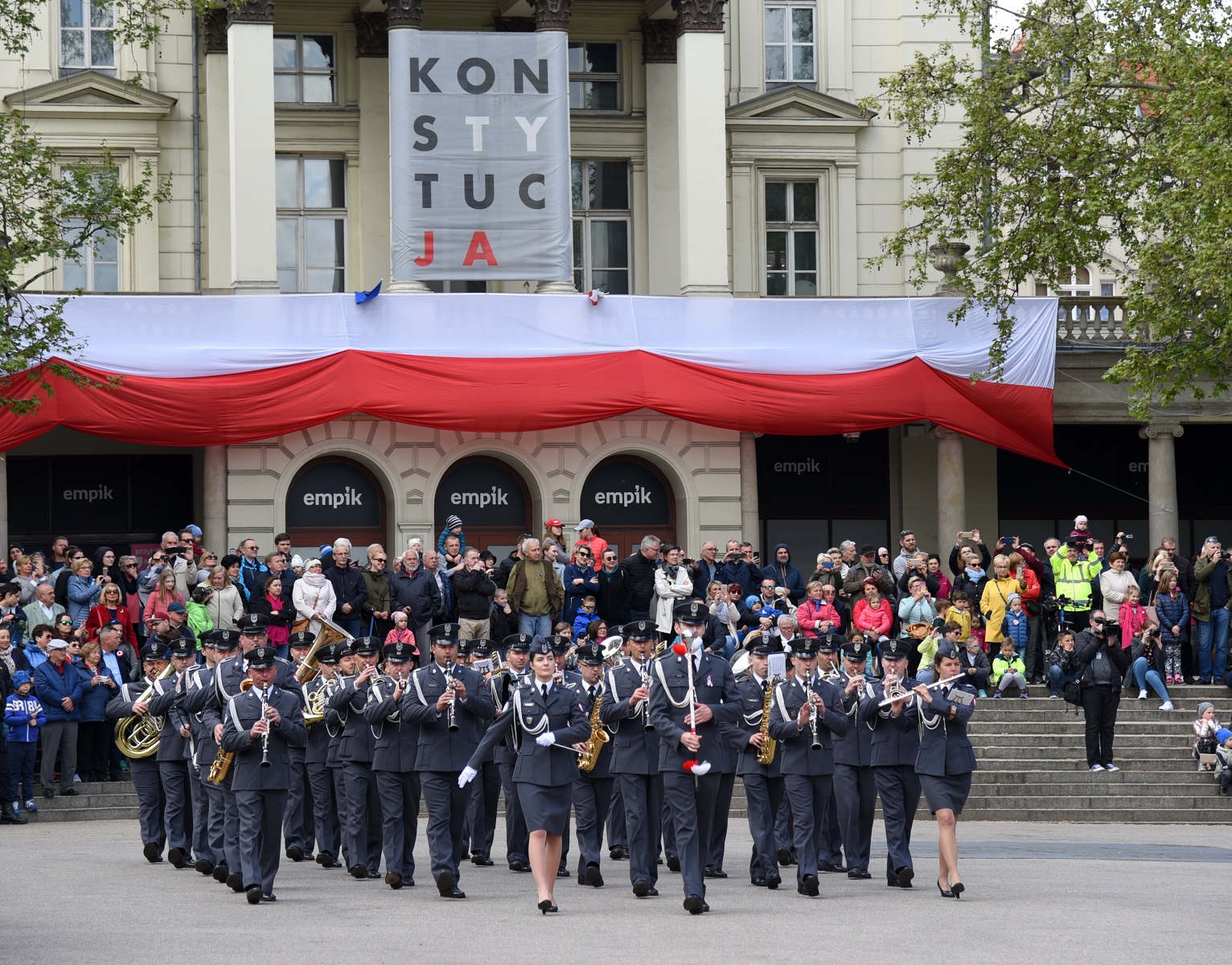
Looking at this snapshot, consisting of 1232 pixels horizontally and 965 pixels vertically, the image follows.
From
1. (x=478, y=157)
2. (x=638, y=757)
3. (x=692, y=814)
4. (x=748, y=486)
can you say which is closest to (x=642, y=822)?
(x=638, y=757)

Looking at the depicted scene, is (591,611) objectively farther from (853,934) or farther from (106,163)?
(853,934)

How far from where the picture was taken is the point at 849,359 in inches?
1210

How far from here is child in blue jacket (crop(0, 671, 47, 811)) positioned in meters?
21.7

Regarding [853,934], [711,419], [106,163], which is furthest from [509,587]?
[853,934]

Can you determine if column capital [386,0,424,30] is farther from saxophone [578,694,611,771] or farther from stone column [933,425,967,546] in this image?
saxophone [578,694,611,771]

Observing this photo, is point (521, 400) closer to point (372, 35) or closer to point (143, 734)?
point (372, 35)

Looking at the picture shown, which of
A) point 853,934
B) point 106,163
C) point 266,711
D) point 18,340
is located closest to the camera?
point 853,934

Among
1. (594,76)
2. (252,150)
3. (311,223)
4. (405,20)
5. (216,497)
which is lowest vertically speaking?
(216,497)

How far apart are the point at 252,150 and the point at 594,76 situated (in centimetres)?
628

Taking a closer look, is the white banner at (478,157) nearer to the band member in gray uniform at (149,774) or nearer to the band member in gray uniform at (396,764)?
the band member in gray uniform at (149,774)

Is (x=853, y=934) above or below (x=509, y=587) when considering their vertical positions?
below

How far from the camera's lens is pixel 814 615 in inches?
989

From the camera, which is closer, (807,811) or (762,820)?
(807,811)

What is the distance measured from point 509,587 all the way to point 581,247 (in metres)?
9.98
